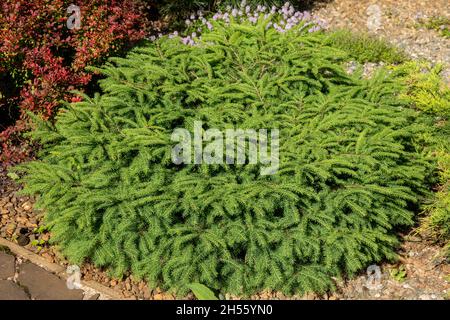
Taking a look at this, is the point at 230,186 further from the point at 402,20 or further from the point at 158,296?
the point at 402,20

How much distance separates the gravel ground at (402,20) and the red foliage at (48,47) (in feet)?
9.53

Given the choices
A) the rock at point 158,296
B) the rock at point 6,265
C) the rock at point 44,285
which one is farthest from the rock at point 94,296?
the rock at point 6,265

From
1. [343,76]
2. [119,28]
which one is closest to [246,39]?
[343,76]

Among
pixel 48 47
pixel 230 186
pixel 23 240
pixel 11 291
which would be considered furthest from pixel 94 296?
pixel 48 47

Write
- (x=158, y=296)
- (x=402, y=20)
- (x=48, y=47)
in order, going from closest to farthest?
(x=158, y=296), (x=48, y=47), (x=402, y=20)

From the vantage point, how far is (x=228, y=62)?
502cm

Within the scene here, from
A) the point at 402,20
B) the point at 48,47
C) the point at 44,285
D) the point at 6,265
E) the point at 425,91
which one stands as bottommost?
the point at 44,285

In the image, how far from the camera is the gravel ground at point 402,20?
262 inches

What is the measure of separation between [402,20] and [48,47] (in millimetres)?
4403

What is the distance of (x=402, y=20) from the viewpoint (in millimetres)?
7191

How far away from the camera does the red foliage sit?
16.7 ft

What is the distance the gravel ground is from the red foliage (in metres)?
2.90

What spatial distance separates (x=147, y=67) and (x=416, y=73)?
2.51 metres

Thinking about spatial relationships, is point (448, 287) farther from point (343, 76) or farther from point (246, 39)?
point (246, 39)
